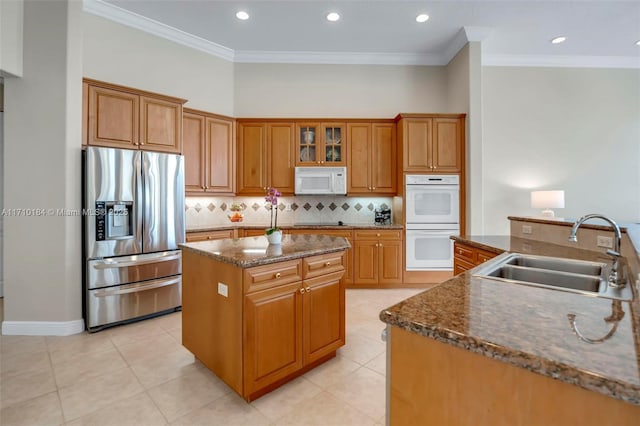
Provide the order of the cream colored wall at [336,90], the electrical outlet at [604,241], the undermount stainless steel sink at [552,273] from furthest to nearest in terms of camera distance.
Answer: the cream colored wall at [336,90] → the electrical outlet at [604,241] → the undermount stainless steel sink at [552,273]

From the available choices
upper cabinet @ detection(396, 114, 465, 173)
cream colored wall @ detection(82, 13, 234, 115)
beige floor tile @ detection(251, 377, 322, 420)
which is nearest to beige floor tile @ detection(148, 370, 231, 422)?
beige floor tile @ detection(251, 377, 322, 420)

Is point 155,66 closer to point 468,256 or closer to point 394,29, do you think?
point 394,29

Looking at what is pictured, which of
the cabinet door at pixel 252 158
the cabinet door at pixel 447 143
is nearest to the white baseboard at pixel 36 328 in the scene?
the cabinet door at pixel 252 158

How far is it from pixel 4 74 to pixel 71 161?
3.02 feet

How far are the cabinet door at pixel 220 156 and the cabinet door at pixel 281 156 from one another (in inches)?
21.9

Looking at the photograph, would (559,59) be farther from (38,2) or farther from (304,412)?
(38,2)

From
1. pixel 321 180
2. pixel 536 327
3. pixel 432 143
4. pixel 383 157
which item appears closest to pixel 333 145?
pixel 321 180

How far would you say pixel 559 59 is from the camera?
4414 mm

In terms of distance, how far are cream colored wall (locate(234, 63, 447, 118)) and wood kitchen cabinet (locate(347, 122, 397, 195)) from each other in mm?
426

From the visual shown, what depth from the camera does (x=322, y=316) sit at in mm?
2146

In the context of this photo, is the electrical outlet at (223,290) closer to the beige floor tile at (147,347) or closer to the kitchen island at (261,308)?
the kitchen island at (261,308)

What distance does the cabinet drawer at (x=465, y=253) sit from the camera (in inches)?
99.6

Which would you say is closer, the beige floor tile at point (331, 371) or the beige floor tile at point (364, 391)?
the beige floor tile at point (364, 391)

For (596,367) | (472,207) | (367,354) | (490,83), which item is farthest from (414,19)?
(596,367)
